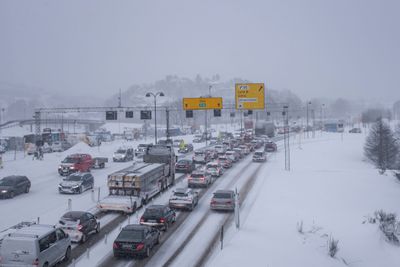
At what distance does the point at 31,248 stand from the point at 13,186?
1771cm

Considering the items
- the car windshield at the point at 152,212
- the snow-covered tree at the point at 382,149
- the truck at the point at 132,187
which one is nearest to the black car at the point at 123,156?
the truck at the point at 132,187

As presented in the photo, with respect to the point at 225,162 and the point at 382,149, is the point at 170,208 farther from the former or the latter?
the point at 382,149

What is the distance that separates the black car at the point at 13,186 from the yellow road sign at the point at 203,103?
25315 mm

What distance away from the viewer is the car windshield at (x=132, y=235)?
60.1 ft

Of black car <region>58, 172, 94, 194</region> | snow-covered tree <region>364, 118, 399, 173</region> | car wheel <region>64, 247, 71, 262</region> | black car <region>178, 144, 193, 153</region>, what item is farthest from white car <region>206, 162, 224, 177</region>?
snow-covered tree <region>364, 118, 399, 173</region>

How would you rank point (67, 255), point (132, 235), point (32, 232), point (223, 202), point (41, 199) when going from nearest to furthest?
point (32, 232)
point (67, 255)
point (132, 235)
point (223, 202)
point (41, 199)

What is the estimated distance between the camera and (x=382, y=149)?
66062 millimetres

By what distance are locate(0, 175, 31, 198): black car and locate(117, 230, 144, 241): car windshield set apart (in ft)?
51.6

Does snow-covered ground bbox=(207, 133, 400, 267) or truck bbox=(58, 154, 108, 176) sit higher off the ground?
truck bbox=(58, 154, 108, 176)

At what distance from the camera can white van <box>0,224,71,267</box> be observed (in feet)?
49.6

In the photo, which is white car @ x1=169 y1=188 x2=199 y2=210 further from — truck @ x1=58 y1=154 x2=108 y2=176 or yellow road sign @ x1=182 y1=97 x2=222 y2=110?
yellow road sign @ x1=182 y1=97 x2=222 y2=110

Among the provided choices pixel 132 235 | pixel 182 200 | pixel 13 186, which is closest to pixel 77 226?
pixel 132 235

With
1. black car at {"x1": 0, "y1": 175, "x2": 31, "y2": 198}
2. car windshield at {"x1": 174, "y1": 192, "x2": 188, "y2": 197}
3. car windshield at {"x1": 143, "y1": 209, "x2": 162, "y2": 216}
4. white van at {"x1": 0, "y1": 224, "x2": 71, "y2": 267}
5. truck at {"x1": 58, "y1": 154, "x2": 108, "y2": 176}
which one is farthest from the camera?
truck at {"x1": 58, "y1": 154, "x2": 108, "y2": 176}

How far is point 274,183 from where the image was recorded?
3700 centimetres
